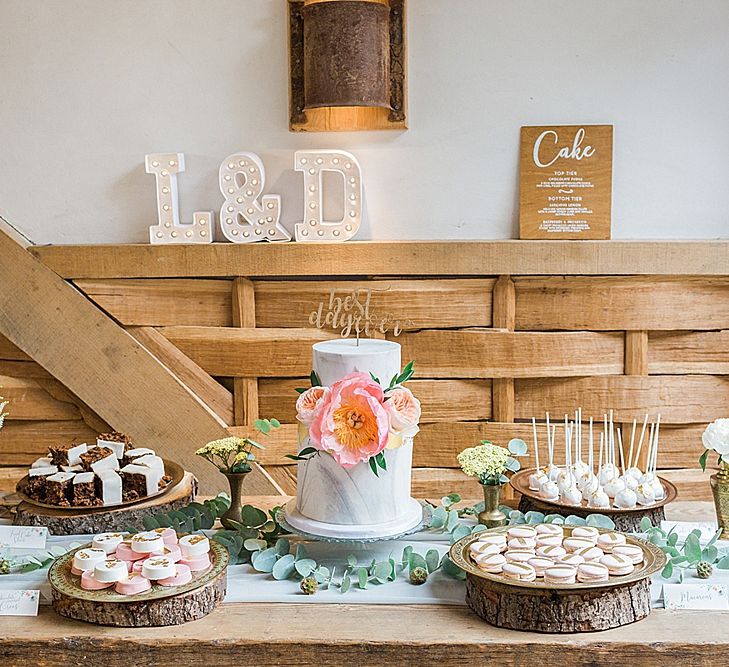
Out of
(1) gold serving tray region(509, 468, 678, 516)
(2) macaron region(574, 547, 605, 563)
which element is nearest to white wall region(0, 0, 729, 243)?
(1) gold serving tray region(509, 468, 678, 516)

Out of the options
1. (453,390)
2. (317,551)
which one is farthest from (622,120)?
(317,551)

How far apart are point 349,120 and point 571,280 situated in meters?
0.87

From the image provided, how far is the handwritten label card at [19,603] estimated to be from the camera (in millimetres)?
1634

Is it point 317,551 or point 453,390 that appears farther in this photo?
point 453,390

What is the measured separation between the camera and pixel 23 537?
197cm

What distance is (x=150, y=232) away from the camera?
9.90 feet

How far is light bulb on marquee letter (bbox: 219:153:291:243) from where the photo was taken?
2977 millimetres

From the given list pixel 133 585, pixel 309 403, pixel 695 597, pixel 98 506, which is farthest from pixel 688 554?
pixel 98 506

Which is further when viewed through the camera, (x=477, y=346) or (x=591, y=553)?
(x=477, y=346)

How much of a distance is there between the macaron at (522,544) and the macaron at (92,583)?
70cm

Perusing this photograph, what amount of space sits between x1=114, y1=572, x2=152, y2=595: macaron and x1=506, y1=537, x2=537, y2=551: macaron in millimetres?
640

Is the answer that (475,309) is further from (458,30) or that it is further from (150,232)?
(150,232)

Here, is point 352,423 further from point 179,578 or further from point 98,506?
point 98,506

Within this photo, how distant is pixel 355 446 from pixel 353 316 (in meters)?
1.30
